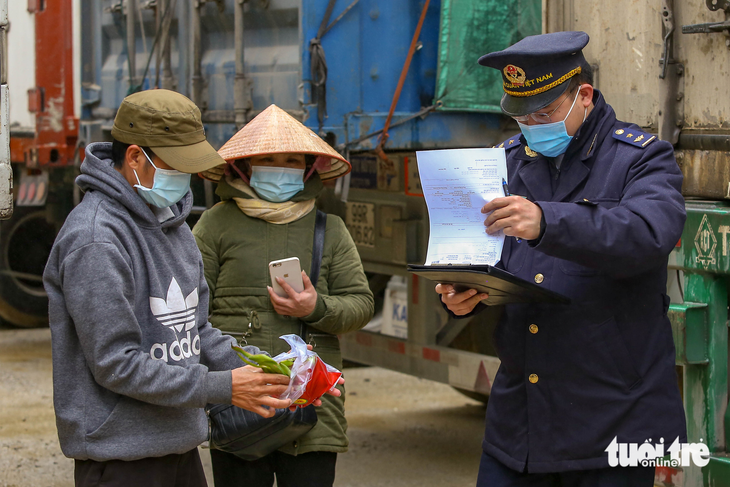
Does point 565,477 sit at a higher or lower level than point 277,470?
higher

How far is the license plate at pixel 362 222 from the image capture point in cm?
479

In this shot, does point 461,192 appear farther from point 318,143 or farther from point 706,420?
point 706,420

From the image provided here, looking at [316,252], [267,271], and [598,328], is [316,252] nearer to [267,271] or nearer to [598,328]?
[267,271]

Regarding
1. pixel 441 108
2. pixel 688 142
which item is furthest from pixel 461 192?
pixel 441 108

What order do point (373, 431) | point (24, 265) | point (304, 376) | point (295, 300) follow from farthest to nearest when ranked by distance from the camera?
point (24, 265)
point (373, 431)
point (295, 300)
point (304, 376)

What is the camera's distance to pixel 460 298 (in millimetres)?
2152

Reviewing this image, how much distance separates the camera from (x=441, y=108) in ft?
12.8

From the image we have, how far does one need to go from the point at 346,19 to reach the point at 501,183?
2233 millimetres

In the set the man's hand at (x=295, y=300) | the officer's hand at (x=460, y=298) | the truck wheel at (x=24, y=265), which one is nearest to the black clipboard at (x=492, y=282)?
the officer's hand at (x=460, y=298)

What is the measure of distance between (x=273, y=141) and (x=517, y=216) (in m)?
1.12

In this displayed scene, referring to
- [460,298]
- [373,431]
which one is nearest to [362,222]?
[373,431]

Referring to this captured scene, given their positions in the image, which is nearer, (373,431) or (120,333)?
(120,333)

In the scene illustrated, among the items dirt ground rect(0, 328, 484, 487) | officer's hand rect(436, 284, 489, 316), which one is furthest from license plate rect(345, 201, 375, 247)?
officer's hand rect(436, 284, 489, 316)

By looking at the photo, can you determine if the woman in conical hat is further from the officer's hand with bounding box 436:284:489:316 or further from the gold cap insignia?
the gold cap insignia
